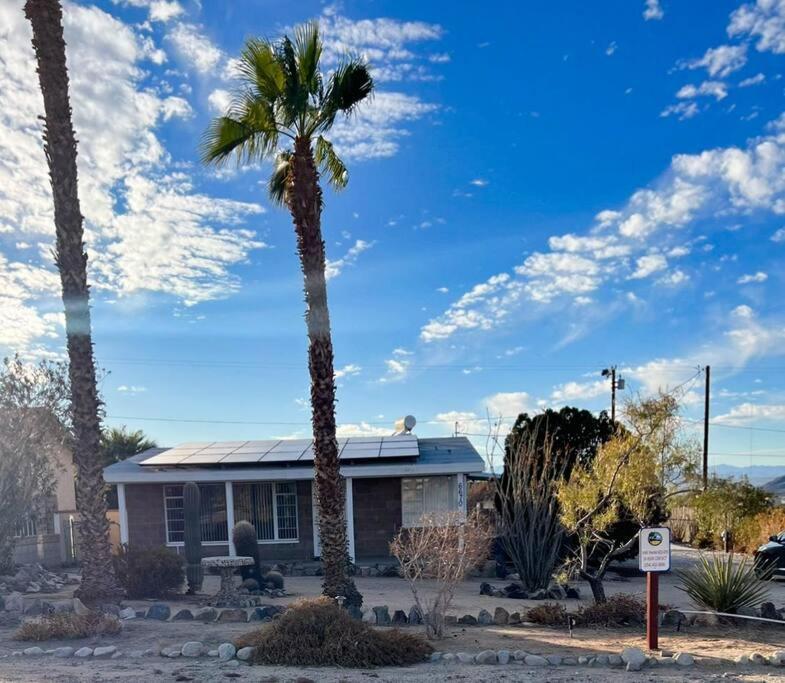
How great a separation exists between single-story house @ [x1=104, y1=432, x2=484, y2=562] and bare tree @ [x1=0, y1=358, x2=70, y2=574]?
3.73 m

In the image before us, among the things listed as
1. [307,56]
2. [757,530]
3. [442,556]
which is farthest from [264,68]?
[757,530]

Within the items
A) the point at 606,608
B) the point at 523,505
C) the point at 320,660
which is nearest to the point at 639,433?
the point at 606,608

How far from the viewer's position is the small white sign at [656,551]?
8.93 m

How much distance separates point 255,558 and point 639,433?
814cm

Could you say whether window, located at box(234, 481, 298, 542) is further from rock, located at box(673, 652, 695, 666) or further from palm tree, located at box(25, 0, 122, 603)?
rock, located at box(673, 652, 695, 666)

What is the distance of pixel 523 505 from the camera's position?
1480cm

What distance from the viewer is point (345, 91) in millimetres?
12625

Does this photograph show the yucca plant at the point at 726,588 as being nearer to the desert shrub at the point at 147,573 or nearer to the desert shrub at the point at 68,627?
the desert shrub at the point at 68,627

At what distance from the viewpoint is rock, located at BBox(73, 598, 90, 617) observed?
10634 millimetres

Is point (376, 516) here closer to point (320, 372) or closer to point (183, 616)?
point (320, 372)

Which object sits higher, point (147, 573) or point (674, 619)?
point (674, 619)

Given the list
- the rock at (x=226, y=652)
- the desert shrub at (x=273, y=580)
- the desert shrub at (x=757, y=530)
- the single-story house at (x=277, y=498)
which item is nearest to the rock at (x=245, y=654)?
the rock at (x=226, y=652)

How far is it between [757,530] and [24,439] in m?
19.3

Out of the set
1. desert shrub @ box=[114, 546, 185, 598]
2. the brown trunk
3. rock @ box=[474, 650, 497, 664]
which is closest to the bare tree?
desert shrub @ box=[114, 546, 185, 598]
